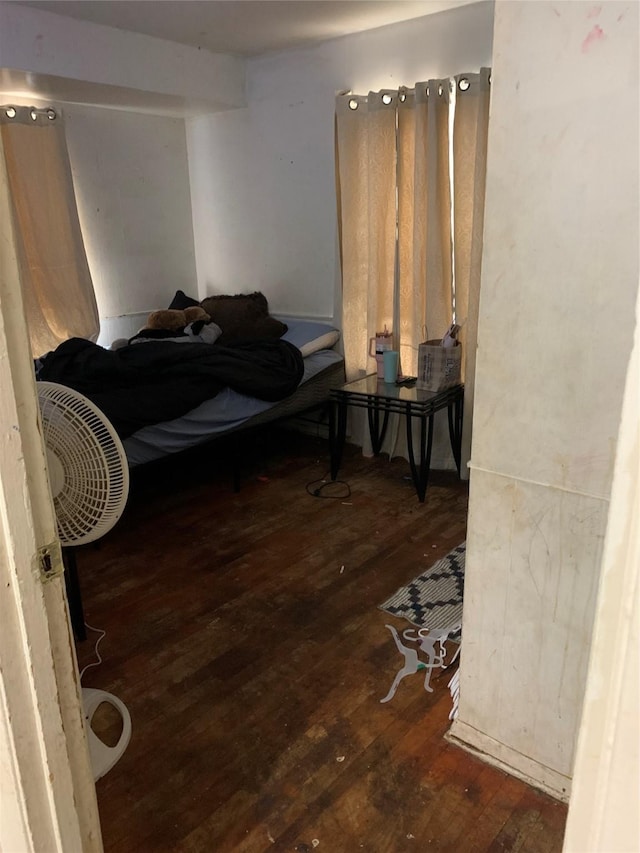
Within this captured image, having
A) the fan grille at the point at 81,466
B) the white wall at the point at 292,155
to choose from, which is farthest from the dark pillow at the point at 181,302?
the fan grille at the point at 81,466

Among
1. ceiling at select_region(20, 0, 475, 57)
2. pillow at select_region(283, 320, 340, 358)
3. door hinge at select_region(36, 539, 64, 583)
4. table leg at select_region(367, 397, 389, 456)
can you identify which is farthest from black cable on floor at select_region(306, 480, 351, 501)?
door hinge at select_region(36, 539, 64, 583)

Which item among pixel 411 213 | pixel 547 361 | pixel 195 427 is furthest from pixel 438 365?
pixel 547 361

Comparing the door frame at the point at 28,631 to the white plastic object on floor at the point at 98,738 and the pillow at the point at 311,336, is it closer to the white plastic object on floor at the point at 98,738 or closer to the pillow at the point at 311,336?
the white plastic object on floor at the point at 98,738

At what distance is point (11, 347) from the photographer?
71 centimetres

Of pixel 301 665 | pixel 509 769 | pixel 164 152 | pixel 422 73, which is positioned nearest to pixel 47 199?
pixel 164 152

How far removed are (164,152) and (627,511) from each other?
4.47m

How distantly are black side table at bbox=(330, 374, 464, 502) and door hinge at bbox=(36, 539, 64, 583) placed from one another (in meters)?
2.36

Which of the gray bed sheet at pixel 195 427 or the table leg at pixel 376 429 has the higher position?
the gray bed sheet at pixel 195 427

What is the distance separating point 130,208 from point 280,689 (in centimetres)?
345

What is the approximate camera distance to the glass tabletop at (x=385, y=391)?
3084 mm

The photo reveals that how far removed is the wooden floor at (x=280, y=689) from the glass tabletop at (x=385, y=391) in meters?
0.51

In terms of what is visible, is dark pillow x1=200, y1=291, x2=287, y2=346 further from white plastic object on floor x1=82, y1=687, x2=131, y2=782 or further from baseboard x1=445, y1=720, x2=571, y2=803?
baseboard x1=445, y1=720, x2=571, y2=803

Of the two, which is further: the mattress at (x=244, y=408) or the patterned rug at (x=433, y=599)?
the mattress at (x=244, y=408)

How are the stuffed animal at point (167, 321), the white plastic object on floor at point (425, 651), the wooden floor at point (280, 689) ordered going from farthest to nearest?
the stuffed animal at point (167, 321), the white plastic object on floor at point (425, 651), the wooden floor at point (280, 689)
